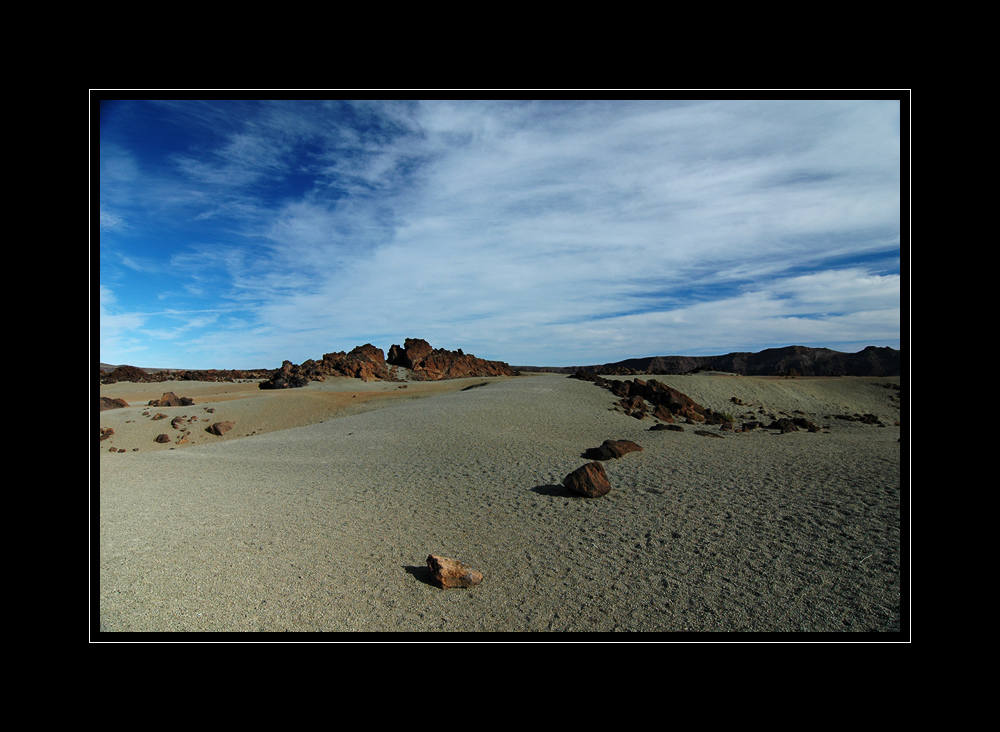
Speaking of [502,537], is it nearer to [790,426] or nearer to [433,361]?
[790,426]

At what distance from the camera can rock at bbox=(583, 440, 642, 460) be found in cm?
927

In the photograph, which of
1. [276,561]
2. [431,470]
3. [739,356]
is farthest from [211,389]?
[739,356]

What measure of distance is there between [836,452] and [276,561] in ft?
36.8

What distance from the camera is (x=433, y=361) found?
45.2 metres

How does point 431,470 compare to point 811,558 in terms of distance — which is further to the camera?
point 431,470

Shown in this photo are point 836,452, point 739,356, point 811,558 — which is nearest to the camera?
point 811,558

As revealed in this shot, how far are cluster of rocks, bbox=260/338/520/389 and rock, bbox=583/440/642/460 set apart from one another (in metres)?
25.1

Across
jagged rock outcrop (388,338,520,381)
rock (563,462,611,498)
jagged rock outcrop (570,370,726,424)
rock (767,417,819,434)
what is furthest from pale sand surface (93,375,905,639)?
jagged rock outcrop (388,338,520,381)

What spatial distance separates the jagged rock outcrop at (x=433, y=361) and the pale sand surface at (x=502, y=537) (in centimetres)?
3270

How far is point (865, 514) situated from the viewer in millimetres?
5816

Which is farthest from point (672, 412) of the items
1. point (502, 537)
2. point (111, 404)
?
point (111, 404)
